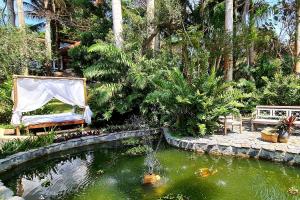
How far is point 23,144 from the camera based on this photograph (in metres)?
7.73

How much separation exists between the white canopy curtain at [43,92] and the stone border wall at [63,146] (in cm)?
Result: 186

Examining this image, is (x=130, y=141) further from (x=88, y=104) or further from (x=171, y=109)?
(x=88, y=104)

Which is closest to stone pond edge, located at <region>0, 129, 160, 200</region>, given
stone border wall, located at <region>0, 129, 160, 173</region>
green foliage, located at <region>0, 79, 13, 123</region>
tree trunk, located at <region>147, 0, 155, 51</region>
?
stone border wall, located at <region>0, 129, 160, 173</region>

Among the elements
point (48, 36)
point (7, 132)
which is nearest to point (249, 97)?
point (7, 132)

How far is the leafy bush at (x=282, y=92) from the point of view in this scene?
458 inches

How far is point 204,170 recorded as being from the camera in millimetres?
6242

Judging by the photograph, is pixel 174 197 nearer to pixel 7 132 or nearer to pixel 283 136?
pixel 283 136

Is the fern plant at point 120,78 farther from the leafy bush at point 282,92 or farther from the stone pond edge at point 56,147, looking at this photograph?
the leafy bush at point 282,92

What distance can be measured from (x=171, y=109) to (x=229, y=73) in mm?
4330

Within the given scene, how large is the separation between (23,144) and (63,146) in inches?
43.2

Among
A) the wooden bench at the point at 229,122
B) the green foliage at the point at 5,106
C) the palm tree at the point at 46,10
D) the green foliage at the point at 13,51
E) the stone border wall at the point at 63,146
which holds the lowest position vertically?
the stone border wall at the point at 63,146

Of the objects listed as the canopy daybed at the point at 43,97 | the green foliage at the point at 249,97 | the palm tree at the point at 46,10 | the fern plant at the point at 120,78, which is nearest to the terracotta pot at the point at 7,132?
the canopy daybed at the point at 43,97

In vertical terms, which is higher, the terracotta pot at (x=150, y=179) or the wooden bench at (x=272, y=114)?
the wooden bench at (x=272, y=114)

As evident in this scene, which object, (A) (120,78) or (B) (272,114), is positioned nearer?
(B) (272,114)
